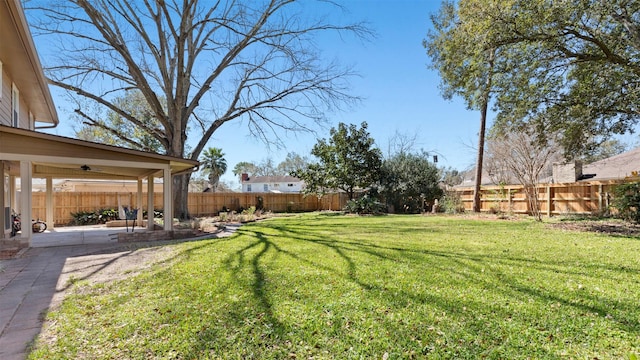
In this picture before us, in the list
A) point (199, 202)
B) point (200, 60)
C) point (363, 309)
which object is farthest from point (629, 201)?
point (199, 202)

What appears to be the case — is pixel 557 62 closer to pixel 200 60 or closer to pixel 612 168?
pixel 200 60

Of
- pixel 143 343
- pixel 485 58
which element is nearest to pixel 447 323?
pixel 143 343

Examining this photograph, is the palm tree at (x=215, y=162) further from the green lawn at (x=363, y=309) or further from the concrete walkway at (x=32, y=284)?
the green lawn at (x=363, y=309)

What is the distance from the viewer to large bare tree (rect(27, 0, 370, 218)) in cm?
1396

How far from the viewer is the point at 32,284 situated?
183 inches

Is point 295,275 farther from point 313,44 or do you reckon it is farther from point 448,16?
point 313,44

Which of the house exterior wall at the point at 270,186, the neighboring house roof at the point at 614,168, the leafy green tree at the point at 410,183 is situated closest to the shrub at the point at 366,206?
the leafy green tree at the point at 410,183

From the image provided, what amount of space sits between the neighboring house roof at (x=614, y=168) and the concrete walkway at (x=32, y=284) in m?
23.3

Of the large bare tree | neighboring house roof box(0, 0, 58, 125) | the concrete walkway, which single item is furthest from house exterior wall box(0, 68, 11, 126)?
the large bare tree

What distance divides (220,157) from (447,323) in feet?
121

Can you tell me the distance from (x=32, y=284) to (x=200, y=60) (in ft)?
46.4

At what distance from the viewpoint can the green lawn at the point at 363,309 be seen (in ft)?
8.89

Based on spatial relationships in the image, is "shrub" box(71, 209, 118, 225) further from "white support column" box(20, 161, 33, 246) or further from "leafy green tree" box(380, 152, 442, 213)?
"leafy green tree" box(380, 152, 442, 213)

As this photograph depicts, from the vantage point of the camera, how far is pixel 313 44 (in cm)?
1573
